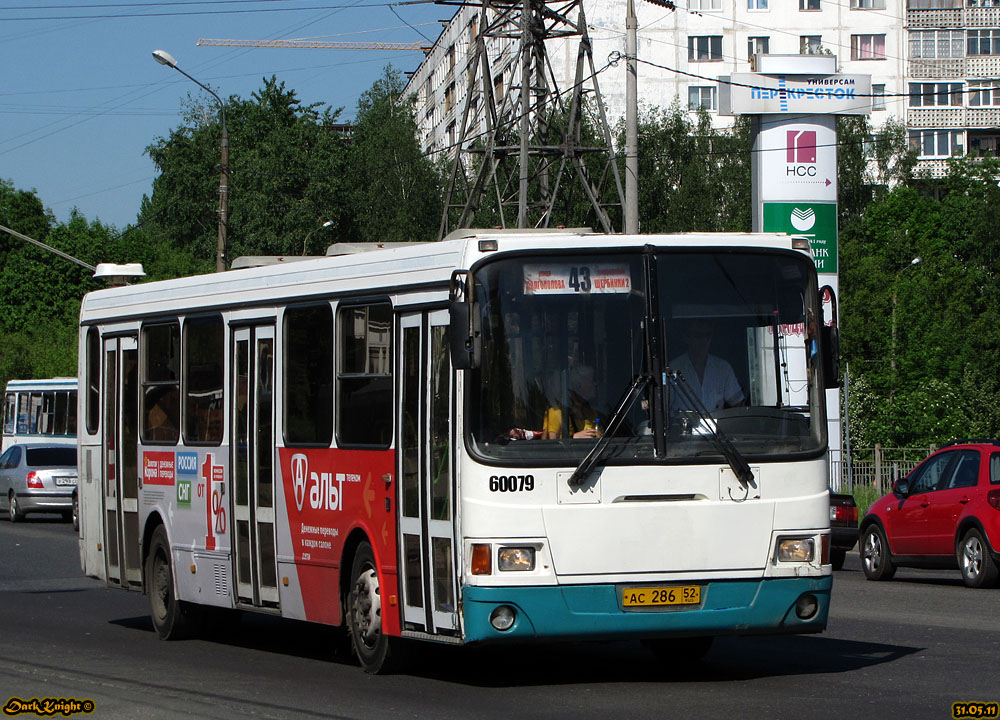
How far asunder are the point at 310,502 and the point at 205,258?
8136 cm

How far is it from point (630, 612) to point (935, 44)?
78054 mm

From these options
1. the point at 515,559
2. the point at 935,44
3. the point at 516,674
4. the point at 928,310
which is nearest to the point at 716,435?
the point at 515,559

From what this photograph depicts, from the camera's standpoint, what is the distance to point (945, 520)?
19.1 metres

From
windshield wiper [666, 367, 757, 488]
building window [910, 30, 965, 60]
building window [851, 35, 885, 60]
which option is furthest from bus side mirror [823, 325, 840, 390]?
building window [910, 30, 965, 60]

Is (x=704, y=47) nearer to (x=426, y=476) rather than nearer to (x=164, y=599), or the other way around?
(x=164, y=599)

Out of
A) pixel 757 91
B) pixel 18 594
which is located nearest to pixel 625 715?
pixel 18 594

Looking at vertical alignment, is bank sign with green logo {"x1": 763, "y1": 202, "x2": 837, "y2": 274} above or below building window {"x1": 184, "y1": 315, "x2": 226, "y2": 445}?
above

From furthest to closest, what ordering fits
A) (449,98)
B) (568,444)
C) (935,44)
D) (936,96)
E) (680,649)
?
(449,98) < (936,96) < (935,44) < (680,649) < (568,444)

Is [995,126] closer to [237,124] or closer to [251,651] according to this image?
[237,124]

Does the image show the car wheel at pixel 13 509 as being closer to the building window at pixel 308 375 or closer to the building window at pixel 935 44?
the building window at pixel 308 375

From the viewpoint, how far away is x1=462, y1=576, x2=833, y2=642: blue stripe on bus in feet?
31.5

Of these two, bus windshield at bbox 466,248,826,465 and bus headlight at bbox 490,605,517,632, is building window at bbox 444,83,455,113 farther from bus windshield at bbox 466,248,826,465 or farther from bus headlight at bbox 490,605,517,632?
bus headlight at bbox 490,605,517,632

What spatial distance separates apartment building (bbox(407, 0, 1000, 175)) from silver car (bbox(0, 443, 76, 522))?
44.3 m

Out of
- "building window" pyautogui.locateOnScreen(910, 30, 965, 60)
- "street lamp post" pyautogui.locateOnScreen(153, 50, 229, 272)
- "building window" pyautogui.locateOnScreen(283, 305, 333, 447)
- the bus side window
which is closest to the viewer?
"building window" pyautogui.locateOnScreen(283, 305, 333, 447)
